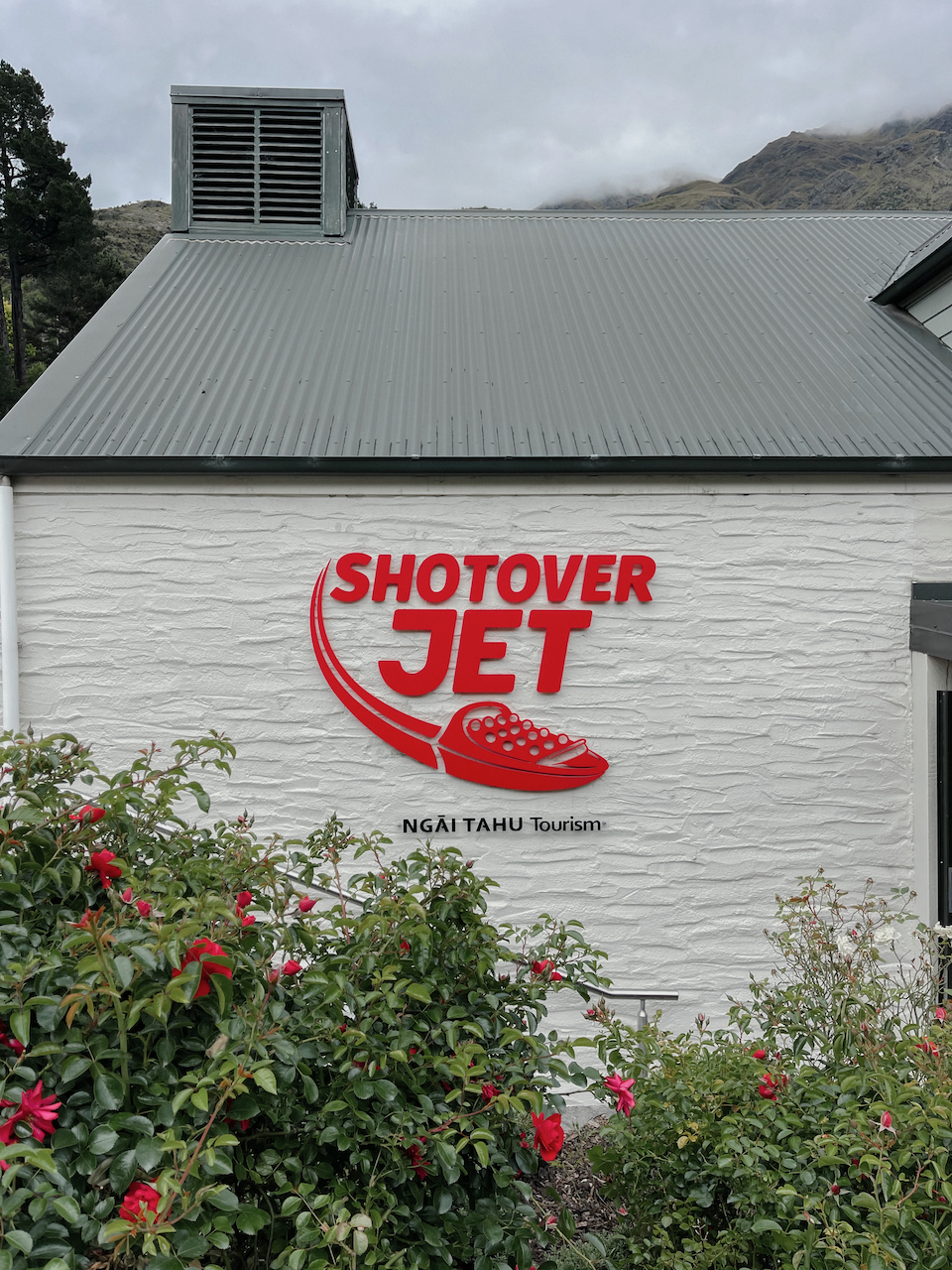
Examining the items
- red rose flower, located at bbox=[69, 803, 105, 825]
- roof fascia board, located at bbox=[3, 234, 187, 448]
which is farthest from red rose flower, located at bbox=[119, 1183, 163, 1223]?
roof fascia board, located at bbox=[3, 234, 187, 448]

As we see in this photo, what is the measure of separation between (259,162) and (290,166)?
323 millimetres

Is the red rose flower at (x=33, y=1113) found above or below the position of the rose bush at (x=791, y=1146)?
above

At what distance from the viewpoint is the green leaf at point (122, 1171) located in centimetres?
154

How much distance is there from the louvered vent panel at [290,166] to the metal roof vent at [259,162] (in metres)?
0.01

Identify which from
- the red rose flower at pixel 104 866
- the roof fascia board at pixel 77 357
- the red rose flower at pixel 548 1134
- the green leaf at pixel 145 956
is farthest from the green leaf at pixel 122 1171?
the roof fascia board at pixel 77 357

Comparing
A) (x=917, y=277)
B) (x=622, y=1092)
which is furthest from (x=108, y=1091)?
(x=917, y=277)

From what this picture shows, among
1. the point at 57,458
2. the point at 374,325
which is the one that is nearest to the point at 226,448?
the point at 57,458

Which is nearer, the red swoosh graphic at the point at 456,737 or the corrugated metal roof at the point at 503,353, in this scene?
the red swoosh graphic at the point at 456,737

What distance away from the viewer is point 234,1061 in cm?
159

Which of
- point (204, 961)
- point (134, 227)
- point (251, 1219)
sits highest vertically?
point (134, 227)

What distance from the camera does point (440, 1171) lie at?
204 centimetres

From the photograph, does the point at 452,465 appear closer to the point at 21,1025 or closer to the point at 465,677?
the point at 465,677

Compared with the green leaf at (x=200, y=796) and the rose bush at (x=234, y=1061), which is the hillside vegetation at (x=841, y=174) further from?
the rose bush at (x=234, y=1061)

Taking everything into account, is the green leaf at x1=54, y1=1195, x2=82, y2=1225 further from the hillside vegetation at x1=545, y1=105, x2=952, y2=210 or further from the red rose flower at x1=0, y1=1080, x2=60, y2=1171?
the hillside vegetation at x1=545, y1=105, x2=952, y2=210
